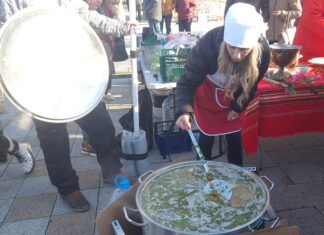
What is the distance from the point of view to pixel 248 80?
193 centimetres

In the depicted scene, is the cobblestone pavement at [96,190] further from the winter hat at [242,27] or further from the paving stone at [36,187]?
the winter hat at [242,27]

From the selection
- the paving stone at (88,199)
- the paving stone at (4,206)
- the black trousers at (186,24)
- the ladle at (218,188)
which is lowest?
the paving stone at (88,199)

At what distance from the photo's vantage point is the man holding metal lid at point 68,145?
2.14 metres

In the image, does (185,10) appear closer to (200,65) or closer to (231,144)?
(231,144)

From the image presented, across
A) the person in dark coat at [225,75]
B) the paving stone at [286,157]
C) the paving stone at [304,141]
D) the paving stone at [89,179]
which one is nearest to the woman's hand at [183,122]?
the person in dark coat at [225,75]

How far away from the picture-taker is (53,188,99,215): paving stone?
2.43m

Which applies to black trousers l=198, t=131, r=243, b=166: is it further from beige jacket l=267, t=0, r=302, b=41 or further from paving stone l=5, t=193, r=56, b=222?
beige jacket l=267, t=0, r=302, b=41

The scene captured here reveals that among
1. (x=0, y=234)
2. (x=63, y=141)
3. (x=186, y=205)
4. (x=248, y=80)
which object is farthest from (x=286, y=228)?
(x=0, y=234)

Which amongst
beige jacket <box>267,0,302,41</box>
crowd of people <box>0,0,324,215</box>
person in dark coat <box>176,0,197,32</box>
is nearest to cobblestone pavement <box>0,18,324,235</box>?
crowd of people <box>0,0,324,215</box>

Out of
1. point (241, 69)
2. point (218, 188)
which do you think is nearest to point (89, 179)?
point (218, 188)

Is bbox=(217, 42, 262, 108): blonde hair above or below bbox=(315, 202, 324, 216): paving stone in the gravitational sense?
above

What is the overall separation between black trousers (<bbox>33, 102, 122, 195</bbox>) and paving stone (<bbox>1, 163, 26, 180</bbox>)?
809 millimetres

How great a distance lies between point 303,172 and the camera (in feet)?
9.36

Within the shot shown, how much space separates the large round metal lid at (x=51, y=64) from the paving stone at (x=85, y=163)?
157cm
